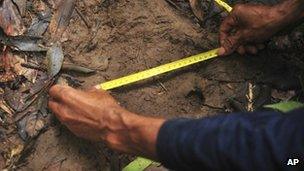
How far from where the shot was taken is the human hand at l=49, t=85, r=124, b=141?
7.33ft

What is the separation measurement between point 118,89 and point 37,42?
2.01 ft

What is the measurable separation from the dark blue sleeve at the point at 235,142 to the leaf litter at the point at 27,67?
100cm

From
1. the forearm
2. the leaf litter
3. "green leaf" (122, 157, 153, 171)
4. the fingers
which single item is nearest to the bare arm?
the forearm

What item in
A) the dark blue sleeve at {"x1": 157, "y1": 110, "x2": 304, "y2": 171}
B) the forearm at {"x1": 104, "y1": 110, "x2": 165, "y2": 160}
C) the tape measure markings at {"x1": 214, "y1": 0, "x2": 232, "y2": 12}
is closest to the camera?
the dark blue sleeve at {"x1": 157, "y1": 110, "x2": 304, "y2": 171}

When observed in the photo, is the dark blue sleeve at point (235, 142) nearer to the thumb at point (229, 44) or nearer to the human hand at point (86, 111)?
the human hand at point (86, 111)

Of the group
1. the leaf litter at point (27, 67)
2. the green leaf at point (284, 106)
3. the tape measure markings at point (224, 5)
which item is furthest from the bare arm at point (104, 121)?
the tape measure markings at point (224, 5)

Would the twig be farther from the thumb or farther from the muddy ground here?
the thumb

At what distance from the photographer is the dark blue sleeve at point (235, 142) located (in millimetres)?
1741

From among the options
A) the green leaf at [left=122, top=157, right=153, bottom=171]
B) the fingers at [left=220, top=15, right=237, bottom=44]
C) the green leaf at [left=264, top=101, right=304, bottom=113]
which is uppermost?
the fingers at [left=220, top=15, right=237, bottom=44]

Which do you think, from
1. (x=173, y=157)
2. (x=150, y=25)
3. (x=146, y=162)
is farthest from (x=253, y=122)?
(x=150, y=25)

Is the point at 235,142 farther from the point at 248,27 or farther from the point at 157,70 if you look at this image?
the point at 248,27

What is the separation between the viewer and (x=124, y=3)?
9.91ft

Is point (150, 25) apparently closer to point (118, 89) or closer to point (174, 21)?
point (174, 21)

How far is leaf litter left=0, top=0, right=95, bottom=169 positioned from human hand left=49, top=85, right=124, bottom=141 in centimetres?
28
